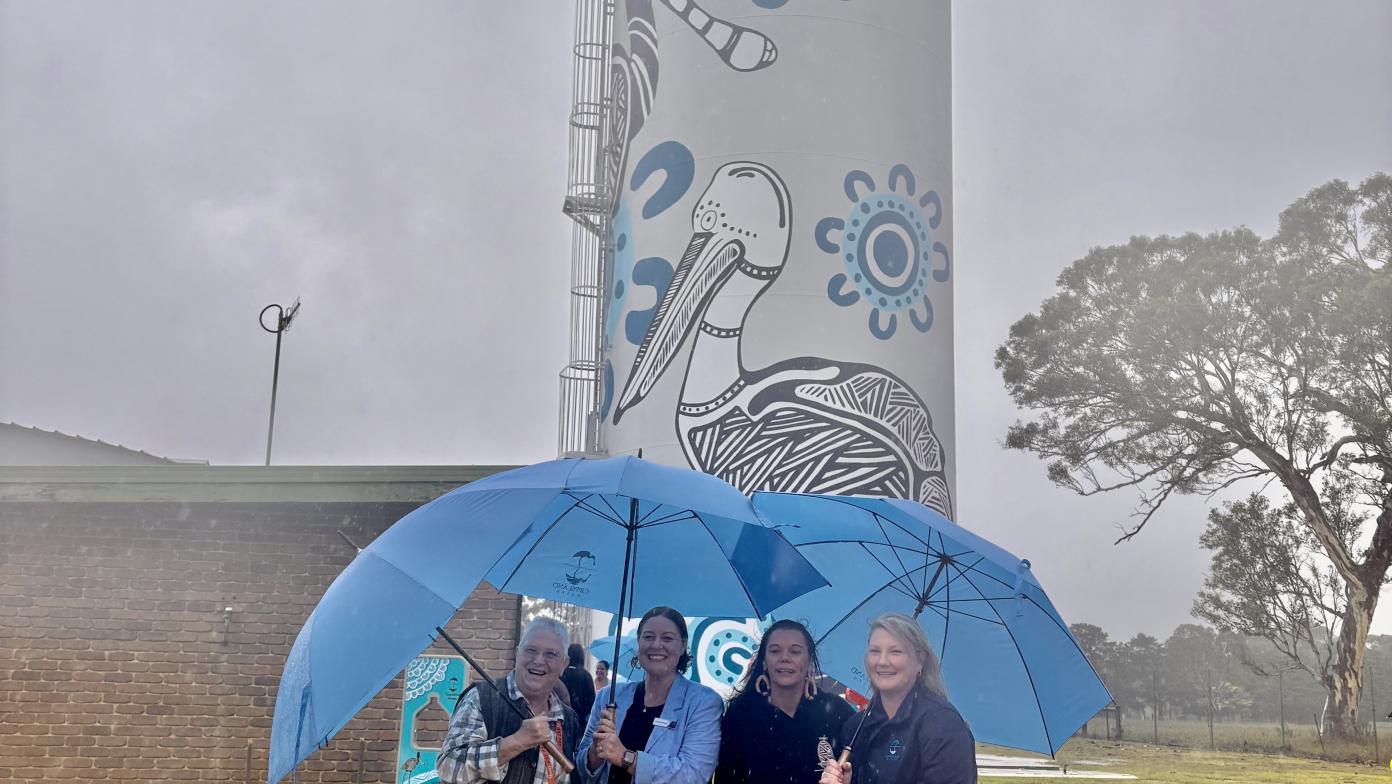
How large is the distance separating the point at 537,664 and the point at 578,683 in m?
2.84

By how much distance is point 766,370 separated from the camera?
43.8 ft

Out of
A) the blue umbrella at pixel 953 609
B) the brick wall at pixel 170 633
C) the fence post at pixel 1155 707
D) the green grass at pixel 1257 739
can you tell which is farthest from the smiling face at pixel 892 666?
the fence post at pixel 1155 707

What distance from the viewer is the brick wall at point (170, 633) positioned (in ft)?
39.3

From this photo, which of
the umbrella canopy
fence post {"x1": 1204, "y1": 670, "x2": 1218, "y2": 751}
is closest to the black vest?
the umbrella canopy

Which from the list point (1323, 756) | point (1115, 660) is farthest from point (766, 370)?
point (1115, 660)

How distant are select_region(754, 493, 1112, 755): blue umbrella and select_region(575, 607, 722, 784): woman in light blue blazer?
3.24ft

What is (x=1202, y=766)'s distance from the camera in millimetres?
25828

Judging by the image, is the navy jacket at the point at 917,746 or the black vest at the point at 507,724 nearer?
the navy jacket at the point at 917,746

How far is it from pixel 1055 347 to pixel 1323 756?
10904 millimetres

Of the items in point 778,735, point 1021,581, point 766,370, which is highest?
point 766,370

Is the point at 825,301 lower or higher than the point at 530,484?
higher

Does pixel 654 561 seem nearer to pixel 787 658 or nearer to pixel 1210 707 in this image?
pixel 787 658

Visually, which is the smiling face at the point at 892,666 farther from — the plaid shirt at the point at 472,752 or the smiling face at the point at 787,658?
the plaid shirt at the point at 472,752

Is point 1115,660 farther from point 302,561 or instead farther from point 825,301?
point 302,561
